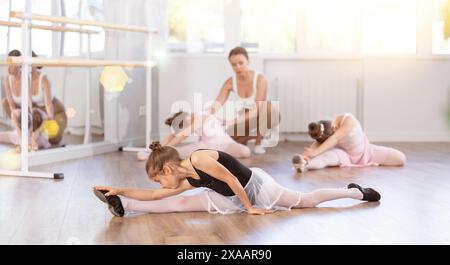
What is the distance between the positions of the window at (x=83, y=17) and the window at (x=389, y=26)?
7.69ft

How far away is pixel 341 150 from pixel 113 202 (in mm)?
2138

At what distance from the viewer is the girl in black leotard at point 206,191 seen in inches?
115

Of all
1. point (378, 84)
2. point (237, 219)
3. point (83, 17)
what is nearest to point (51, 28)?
point (83, 17)

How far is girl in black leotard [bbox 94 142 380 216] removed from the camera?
293 centimetres

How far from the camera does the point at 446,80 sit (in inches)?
262

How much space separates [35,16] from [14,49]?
34 centimetres

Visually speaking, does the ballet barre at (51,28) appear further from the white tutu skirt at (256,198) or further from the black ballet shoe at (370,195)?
the black ballet shoe at (370,195)

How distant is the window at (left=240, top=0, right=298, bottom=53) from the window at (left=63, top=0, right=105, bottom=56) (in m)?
1.50

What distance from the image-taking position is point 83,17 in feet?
17.5

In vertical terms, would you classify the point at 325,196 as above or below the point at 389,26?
below

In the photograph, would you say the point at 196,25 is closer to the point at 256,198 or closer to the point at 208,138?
the point at 208,138

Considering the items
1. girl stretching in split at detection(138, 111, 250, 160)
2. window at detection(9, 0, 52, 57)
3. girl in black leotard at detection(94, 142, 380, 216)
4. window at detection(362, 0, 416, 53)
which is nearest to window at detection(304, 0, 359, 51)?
window at detection(362, 0, 416, 53)

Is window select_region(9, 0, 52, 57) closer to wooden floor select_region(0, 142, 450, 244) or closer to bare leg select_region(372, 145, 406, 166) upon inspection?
wooden floor select_region(0, 142, 450, 244)
